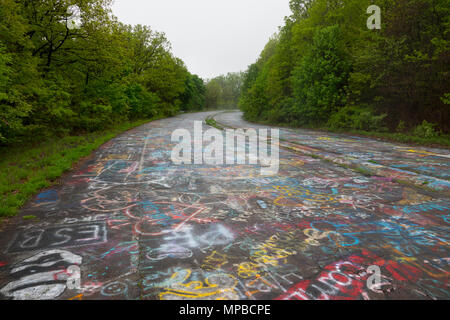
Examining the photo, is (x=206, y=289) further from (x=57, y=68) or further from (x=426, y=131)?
(x=57, y=68)

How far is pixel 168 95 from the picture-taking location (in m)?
41.5

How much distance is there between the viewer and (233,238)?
143 inches

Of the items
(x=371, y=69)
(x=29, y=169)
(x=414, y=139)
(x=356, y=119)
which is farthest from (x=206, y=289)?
(x=371, y=69)

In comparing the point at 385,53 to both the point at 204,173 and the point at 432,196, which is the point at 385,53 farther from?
the point at 204,173

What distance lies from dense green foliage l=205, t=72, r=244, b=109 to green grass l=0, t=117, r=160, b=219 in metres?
48.9

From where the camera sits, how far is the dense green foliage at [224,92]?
3054 inches

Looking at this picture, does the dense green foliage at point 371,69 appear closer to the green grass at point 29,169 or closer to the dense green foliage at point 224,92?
the green grass at point 29,169

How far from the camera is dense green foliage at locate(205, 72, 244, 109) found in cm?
7756

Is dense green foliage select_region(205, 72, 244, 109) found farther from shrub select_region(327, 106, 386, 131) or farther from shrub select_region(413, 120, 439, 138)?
shrub select_region(413, 120, 439, 138)

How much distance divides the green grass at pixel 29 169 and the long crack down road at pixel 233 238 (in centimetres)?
36

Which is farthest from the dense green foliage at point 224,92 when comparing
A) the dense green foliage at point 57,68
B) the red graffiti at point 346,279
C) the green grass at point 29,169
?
the red graffiti at point 346,279
